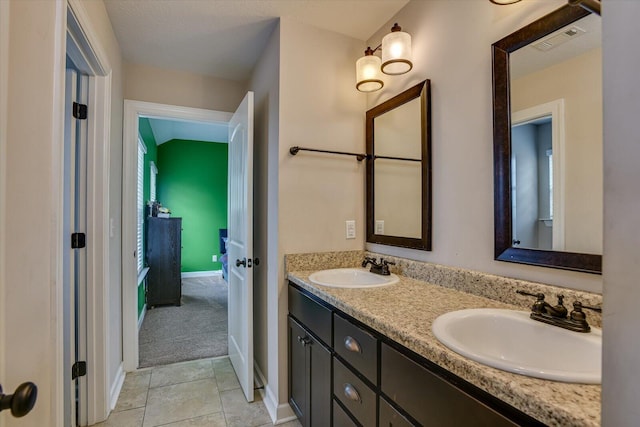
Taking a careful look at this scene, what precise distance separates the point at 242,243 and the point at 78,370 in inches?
45.0

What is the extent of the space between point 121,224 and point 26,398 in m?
2.16

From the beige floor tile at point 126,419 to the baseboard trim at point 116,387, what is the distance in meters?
0.07

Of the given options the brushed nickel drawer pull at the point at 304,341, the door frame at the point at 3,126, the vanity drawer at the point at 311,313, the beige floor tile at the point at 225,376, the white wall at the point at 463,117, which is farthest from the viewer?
the beige floor tile at the point at 225,376

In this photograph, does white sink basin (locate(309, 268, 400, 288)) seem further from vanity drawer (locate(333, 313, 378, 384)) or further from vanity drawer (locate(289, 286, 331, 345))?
vanity drawer (locate(333, 313, 378, 384))

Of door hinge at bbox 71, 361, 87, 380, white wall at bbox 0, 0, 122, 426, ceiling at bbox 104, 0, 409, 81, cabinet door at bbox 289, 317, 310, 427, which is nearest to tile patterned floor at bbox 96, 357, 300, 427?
cabinet door at bbox 289, 317, 310, 427

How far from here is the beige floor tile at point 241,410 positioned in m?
1.89

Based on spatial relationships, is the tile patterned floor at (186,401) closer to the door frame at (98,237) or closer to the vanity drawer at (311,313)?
the door frame at (98,237)

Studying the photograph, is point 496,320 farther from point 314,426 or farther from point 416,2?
point 416,2

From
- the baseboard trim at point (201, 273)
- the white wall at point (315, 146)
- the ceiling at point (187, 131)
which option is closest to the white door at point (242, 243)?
the white wall at point (315, 146)

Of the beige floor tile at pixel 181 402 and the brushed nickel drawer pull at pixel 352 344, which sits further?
the beige floor tile at pixel 181 402

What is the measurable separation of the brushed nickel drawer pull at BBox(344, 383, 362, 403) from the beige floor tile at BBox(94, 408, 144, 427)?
1.38 metres

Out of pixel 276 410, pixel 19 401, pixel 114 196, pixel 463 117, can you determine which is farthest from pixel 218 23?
pixel 276 410

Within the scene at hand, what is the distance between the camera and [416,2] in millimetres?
1740

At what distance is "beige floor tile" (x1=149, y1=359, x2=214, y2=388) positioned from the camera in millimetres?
2338
